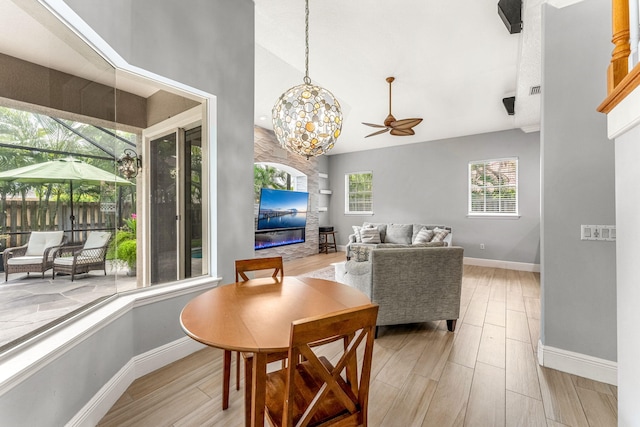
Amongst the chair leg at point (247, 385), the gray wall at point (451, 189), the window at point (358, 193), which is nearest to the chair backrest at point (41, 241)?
the chair leg at point (247, 385)

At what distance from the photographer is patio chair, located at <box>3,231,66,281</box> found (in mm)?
1264

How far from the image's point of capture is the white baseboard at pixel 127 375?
4.84 feet

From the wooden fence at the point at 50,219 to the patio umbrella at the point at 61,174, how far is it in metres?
0.06

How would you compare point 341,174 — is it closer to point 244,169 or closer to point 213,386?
point 244,169

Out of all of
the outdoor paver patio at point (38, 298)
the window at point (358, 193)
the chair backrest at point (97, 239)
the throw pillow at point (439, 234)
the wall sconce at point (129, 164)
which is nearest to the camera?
the outdoor paver patio at point (38, 298)

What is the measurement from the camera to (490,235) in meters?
5.79

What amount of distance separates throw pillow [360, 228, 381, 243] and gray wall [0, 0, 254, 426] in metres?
3.97

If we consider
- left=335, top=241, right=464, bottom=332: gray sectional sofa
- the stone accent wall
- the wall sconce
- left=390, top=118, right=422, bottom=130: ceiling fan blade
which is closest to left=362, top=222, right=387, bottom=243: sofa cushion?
the stone accent wall

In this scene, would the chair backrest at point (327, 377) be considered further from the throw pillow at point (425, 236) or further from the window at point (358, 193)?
the window at point (358, 193)

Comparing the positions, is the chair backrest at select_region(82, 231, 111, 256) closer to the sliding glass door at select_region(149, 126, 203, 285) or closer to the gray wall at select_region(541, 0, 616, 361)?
the sliding glass door at select_region(149, 126, 203, 285)

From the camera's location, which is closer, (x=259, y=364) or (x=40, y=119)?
(x=259, y=364)

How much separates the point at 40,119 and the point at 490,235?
678 centimetres

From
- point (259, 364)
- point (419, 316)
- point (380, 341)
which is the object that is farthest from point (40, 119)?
point (419, 316)

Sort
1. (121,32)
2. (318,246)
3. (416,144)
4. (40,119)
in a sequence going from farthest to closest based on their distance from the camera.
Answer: (318,246) < (416,144) < (121,32) < (40,119)
